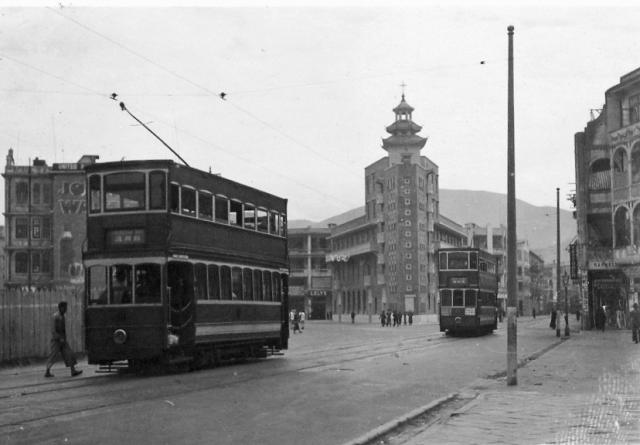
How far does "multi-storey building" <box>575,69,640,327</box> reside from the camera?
47.8 m

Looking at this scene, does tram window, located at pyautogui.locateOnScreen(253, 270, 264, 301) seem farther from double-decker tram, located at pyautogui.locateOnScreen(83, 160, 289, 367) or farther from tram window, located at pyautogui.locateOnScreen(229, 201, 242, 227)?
tram window, located at pyautogui.locateOnScreen(229, 201, 242, 227)

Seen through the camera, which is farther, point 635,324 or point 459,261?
point 459,261

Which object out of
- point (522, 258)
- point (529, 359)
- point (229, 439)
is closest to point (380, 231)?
point (522, 258)

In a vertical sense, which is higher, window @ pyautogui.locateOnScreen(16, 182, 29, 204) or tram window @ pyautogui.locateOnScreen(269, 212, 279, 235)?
window @ pyautogui.locateOnScreen(16, 182, 29, 204)

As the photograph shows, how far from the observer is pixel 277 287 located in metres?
25.3

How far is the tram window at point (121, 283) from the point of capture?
61.6 feet

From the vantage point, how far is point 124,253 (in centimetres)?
1875

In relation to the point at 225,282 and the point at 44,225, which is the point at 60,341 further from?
the point at 44,225

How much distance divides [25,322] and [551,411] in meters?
15.9

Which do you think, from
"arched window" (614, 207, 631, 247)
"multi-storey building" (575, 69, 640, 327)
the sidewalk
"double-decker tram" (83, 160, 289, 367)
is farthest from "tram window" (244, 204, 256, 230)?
"arched window" (614, 207, 631, 247)

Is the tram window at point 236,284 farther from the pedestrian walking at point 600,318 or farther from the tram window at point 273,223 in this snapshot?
the pedestrian walking at point 600,318

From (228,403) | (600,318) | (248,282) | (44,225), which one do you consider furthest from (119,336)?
(44,225)

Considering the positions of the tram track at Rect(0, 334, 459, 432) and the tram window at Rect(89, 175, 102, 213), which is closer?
the tram track at Rect(0, 334, 459, 432)

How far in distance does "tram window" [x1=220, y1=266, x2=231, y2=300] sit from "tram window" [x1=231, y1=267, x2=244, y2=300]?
0.21m
